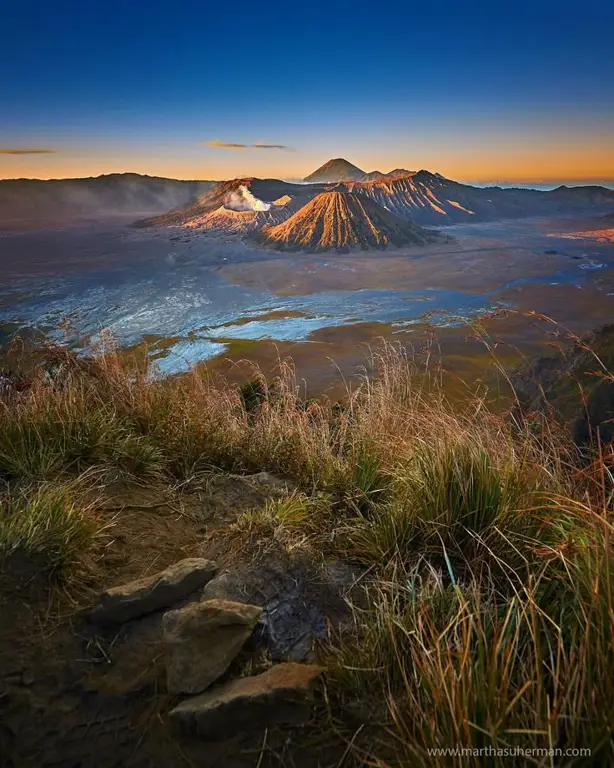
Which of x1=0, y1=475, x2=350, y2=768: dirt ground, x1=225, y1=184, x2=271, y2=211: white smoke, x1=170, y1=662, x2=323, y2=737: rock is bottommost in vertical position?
x1=0, y1=475, x2=350, y2=768: dirt ground

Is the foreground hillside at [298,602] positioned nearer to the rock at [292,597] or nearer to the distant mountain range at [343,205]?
the rock at [292,597]

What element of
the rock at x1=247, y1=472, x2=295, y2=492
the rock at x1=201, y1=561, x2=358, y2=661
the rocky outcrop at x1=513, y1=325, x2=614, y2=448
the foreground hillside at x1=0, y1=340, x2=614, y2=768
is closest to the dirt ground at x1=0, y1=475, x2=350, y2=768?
the foreground hillside at x1=0, y1=340, x2=614, y2=768

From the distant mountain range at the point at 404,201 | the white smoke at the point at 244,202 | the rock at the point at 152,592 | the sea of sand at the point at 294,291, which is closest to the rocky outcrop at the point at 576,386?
the sea of sand at the point at 294,291

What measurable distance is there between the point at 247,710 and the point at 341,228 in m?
80.3

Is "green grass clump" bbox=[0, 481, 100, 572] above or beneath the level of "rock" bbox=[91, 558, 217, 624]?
above

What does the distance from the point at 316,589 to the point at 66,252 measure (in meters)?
50.1

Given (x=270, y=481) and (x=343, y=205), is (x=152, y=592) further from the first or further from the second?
(x=343, y=205)

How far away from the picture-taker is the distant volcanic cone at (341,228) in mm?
73562

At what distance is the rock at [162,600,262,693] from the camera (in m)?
1.16

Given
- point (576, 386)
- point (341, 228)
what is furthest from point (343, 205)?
point (576, 386)

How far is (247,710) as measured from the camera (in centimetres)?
106

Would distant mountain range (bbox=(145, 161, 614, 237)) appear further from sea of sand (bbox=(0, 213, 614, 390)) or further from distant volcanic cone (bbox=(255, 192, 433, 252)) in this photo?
sea of sand (bbox=(0, 213, 614, 390))

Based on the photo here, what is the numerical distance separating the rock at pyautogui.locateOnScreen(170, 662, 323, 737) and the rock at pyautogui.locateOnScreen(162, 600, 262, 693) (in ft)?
0.26

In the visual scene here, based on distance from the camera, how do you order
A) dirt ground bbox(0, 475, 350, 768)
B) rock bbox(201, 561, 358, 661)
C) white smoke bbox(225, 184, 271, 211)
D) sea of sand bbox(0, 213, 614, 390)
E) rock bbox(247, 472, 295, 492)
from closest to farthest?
dirt ground bbox(0, 475, 350, 768) → rock bbox(201, 561, 358, 661) → rock bbox(247, 472, 295, 492) → sea of sand bbox(0, 213, 614, 390) → white smoke bbox(225, 184, 271, 211)
